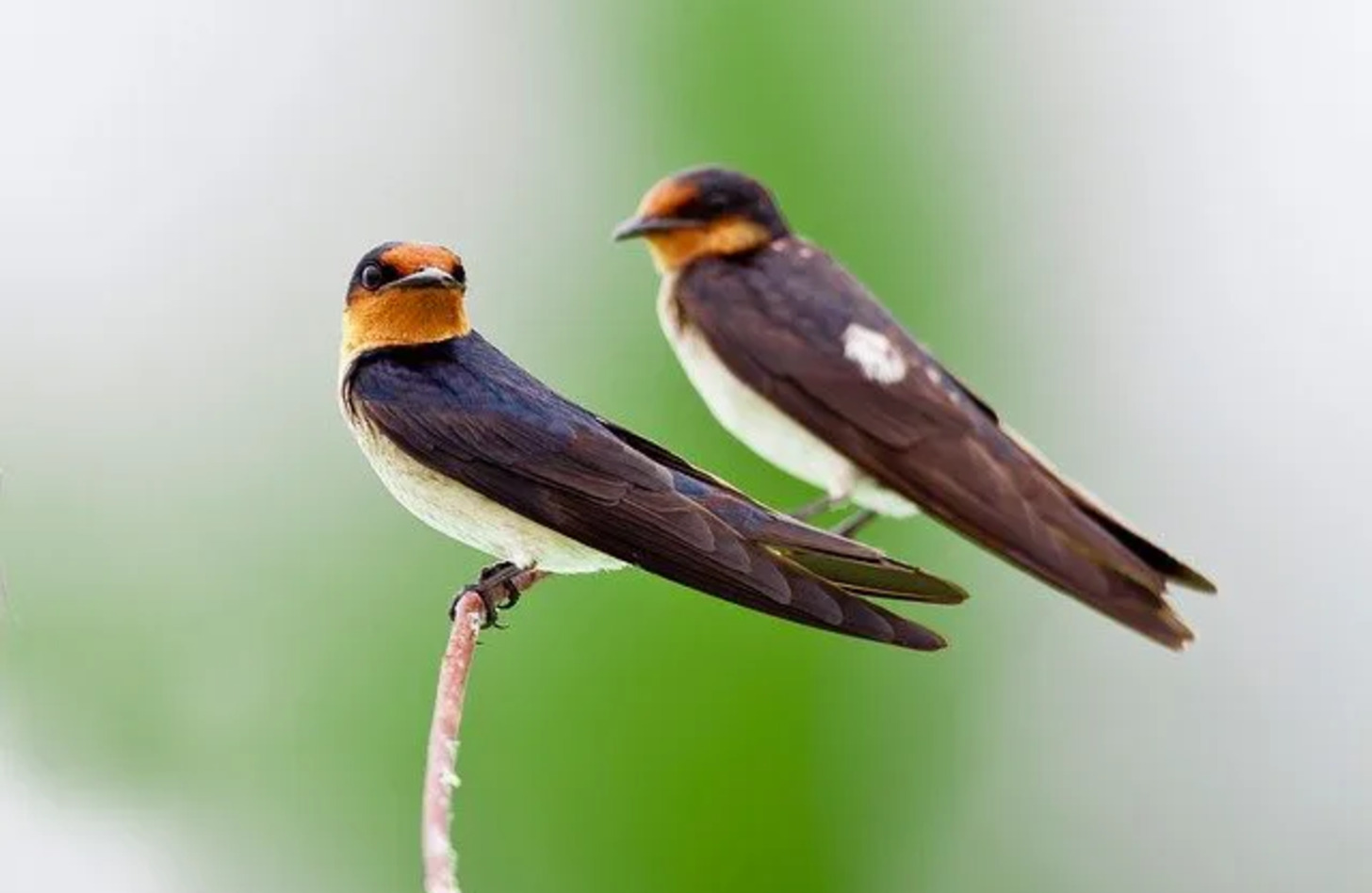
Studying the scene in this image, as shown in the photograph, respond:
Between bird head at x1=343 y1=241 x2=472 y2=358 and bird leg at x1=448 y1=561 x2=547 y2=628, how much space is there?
1.07 ft

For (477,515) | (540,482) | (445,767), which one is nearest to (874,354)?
(540,482)

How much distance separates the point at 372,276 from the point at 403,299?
0.19 meters

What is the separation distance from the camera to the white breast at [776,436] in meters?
2.35

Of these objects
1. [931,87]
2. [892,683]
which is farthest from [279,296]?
[892,683]

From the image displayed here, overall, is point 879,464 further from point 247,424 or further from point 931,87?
point 247,424

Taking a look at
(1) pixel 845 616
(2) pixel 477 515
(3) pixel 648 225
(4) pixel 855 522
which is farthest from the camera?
(2) pixel 477 515

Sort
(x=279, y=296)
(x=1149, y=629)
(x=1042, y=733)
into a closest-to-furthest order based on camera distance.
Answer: (x=1149, y=629), (x=279, y=296), (x=1042, y=733)

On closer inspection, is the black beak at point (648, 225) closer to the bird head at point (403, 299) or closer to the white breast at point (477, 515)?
the bird head at point (403, 299)

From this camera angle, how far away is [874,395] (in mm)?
2369

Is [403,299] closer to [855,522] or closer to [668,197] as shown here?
[668,197]

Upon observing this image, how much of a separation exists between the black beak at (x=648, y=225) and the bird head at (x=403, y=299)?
0.44 ft

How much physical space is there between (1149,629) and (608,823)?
5693 millimetres

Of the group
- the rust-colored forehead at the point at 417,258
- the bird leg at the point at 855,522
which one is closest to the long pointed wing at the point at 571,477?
the bird leg at the point at 855,522

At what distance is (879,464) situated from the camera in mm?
2344
